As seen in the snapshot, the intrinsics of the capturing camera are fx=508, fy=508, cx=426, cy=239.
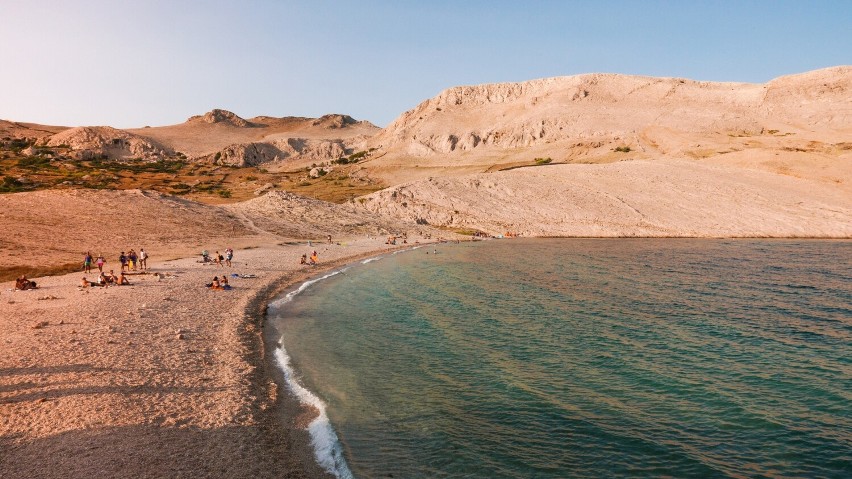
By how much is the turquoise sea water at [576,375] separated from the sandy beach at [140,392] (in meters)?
1.30

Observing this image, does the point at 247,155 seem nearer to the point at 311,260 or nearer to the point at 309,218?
the point at 309,218

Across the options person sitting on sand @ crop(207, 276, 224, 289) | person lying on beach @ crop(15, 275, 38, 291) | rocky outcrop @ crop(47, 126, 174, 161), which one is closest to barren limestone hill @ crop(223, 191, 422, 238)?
person sitting on sand @ crop(207, 276, 224, 289)

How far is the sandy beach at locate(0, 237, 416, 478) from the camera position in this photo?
988 cm

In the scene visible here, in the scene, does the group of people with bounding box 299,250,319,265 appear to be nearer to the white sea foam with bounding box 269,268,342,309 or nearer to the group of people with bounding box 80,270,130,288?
the white sea foam with bounding box 269,268,342,309

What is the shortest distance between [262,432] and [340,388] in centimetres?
354

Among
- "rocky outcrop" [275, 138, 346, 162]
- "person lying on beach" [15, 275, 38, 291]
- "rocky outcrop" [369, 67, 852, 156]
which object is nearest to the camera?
"person lying on beach" [15, 275, 38, 291]

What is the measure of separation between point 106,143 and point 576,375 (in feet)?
539

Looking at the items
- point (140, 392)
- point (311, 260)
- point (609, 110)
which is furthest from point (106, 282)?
point (609, 110)

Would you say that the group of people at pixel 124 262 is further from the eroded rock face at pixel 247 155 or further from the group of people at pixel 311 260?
the eroded rock face at pixel 247 155

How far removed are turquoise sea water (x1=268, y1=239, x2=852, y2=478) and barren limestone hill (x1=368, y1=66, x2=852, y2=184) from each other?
234 feet

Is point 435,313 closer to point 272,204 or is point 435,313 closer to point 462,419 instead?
point 462,419

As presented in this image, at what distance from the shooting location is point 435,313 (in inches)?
989

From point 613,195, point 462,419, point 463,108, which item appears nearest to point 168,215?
point 462,419

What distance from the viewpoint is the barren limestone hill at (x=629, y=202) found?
66.6 meters
